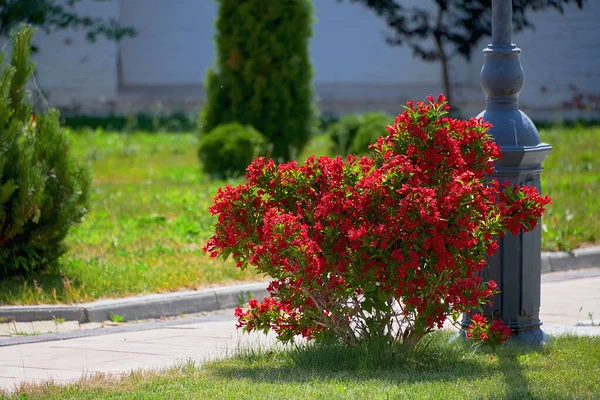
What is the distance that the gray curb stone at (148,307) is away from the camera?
296 inches

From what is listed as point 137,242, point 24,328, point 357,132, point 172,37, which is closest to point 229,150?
point 357,132

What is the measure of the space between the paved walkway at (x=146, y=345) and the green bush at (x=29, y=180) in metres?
1.22

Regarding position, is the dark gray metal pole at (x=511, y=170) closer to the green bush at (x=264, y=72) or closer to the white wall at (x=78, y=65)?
the green bush at (x=264, y=72)

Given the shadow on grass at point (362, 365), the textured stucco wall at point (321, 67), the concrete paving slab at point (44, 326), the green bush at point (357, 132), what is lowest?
the concrete paving slab at point (44, 326)

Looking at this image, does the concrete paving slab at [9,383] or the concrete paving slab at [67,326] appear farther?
the concrete paving slab at [67,326]

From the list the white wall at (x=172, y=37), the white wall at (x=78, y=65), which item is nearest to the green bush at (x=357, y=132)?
the white wall at (x=172, y=37)

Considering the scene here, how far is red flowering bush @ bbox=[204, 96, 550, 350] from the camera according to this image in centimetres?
538

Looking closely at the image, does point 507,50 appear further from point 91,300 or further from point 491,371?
point 91,300

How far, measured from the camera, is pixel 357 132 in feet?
52.4

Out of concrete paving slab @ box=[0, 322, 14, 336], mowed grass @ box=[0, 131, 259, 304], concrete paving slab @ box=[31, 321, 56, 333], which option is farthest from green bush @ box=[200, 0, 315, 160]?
concrete paving slab @ box=[0, 322, 14, 336]

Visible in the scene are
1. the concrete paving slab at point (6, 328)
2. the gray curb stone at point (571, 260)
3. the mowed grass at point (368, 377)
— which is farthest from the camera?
the gray curb stone at point (571, 260)

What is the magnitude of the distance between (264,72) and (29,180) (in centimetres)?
805

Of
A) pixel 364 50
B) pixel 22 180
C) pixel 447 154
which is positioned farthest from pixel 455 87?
pixel 447 154

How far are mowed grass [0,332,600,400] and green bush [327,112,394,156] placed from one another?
31.0ft
